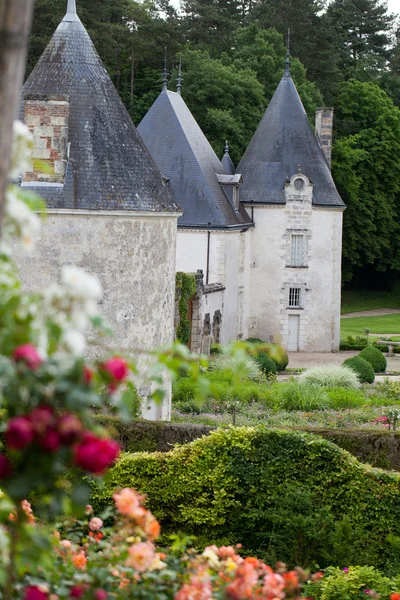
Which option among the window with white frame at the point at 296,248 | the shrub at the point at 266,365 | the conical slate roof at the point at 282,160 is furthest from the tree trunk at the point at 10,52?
the window with white frame at the point at 296,248

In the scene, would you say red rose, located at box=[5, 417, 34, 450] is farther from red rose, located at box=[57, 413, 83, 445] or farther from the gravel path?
the gravel path

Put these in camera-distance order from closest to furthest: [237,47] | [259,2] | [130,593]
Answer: [130,593]
[237,47]
[259,2]

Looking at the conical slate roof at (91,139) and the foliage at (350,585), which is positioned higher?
the conical slate roof at (91,139)

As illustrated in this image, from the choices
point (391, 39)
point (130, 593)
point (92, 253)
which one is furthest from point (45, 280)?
point (391, 39)

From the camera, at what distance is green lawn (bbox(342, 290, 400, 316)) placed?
163ft

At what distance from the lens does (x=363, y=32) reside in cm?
6231

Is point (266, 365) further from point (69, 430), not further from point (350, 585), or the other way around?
point (69, 430)

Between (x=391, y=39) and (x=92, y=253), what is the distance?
5113 cm

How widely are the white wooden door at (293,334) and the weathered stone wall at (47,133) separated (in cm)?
1992

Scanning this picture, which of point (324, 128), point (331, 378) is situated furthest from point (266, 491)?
point (324, 128)

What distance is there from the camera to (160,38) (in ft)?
159

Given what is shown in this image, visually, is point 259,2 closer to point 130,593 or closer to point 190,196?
point 190,196

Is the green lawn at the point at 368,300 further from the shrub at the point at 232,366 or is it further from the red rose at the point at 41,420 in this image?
the red rose at the point at 41,420

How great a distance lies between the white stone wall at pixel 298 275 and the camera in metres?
34.7
